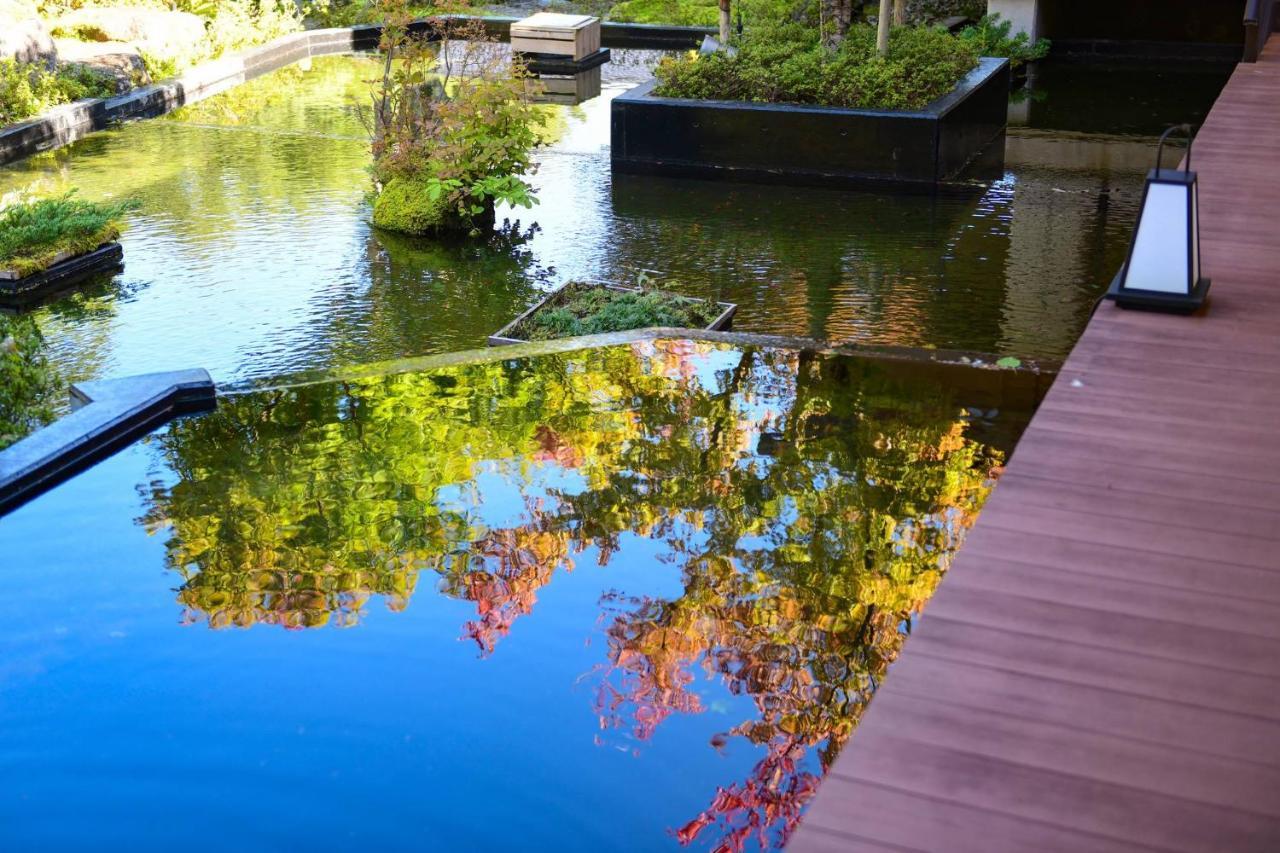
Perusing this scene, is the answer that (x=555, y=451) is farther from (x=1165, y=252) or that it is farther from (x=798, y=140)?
(x=798, y=140)

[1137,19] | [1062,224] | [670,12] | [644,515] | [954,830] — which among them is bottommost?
[644,515]

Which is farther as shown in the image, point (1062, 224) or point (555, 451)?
point (1062, 224)

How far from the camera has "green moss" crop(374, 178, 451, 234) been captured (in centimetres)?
1167

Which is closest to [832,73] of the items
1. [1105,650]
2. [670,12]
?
[670,12]

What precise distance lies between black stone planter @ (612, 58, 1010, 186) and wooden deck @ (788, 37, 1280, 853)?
25.9 ft

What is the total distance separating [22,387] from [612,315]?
11.8ft

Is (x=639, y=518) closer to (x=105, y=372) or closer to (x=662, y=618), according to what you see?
(x=662, y=618)

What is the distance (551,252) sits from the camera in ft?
37.0

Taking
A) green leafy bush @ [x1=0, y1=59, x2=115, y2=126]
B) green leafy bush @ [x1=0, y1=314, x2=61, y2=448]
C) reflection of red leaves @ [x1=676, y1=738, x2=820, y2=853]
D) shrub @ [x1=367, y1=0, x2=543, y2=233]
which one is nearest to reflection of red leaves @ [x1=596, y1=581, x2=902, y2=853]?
reflection of red leaves @ [x1=676, y1=738, x2=820, y2=853]

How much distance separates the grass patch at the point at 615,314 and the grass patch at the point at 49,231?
3.95 metres

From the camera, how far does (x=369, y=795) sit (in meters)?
4.55

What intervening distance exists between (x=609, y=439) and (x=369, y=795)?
2927 millimetres

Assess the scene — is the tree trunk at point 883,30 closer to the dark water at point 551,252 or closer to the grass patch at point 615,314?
the dark water at point 551,252

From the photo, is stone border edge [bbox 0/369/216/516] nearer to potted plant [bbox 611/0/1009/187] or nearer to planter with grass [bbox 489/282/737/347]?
planter with grass [bbox 489/282/737/347]
